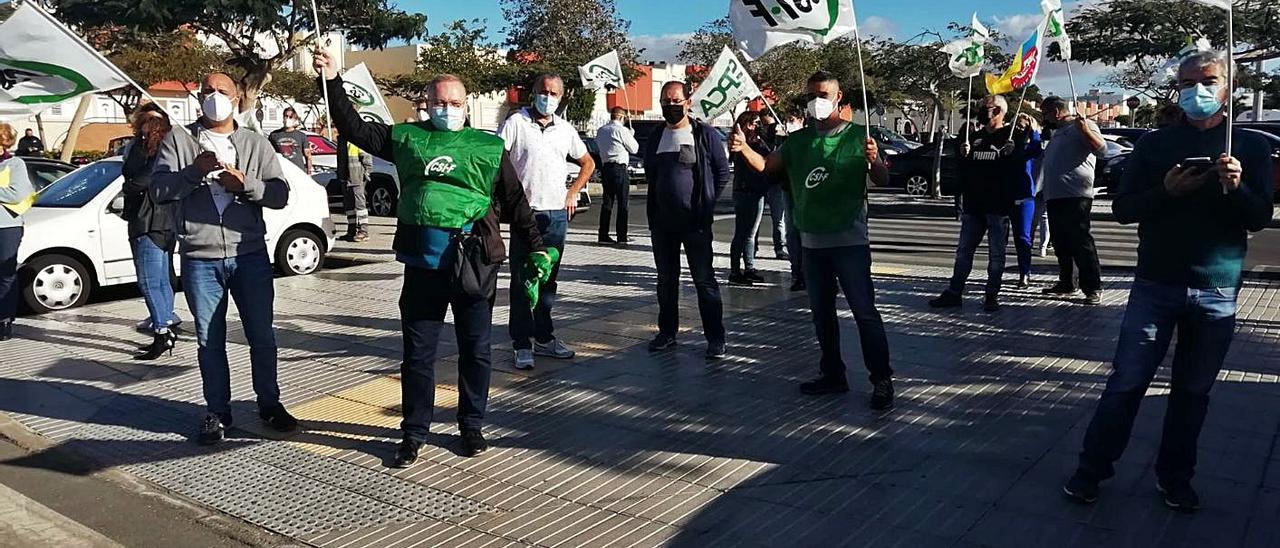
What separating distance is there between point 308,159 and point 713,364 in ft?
30.2

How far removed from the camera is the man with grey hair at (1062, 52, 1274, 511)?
158 inches

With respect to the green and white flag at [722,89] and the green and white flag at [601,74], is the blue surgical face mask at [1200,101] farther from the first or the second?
the green and white flag at [601,74]

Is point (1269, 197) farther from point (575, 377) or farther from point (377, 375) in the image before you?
point (377, 375)

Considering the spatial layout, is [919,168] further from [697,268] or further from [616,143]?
[697,268]

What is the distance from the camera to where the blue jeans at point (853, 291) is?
5840 millimetres

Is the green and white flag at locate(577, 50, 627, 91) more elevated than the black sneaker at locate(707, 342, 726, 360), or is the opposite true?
the green and white flag at locate(577, 50, 627, 91)

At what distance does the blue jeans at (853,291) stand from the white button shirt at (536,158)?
1.70m

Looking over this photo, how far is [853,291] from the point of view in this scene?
5.84 m

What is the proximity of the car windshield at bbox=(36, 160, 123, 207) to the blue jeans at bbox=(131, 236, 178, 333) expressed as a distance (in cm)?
283

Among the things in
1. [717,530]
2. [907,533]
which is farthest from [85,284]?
[907,533]

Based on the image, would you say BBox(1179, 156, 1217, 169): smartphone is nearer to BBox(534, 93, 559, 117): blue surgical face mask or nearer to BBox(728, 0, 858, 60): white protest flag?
BBox(728, 0, 858, 60): white protest flag

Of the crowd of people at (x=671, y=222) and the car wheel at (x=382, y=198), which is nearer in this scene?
the crowd of people at (x=671, y=222)

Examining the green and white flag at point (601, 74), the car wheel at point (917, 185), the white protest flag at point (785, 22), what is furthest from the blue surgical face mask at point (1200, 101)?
the car wheel at point (917, 185)

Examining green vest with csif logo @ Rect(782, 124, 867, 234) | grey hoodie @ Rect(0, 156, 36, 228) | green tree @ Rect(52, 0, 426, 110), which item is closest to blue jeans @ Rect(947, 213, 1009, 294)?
green vest with csif logo @ Rect(782, 124, 867, 234)
